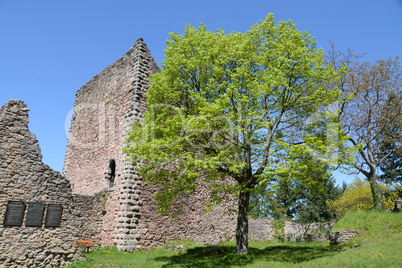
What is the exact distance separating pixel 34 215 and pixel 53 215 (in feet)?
2.03

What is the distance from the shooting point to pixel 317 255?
11812 millimetres

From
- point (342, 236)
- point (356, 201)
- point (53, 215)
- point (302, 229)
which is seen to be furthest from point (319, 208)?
point (53, 215)

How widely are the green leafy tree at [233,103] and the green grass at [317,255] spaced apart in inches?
63.6

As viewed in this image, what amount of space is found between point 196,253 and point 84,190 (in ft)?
30.1

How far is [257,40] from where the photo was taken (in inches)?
538

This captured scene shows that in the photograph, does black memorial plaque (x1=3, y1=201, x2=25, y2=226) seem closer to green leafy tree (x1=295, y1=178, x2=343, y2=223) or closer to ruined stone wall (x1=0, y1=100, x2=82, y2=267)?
ruined stone wall (x1=0, y1=100, x2=82, y2=267)

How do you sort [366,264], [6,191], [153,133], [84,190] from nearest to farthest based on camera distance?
1. [366,264]
2. [6,191]
3. [153,133]
4. [84,190]

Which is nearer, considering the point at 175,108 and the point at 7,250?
the point at 7,250

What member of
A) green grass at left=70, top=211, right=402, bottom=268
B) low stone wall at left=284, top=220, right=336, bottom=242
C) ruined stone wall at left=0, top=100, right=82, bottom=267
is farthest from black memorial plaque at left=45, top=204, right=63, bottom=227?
low stone wall at left=284, top=220, right=336, bottom=242

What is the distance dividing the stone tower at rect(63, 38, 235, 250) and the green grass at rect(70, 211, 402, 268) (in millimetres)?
1085

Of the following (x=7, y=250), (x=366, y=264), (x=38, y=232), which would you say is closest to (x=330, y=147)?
(x=366, y=264)

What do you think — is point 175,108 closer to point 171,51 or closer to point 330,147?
point 171,51

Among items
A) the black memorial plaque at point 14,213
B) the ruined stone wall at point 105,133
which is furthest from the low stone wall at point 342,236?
the black memorial plaque at point 14,213

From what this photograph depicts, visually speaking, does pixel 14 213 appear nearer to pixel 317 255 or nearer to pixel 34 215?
pixel 34 215
